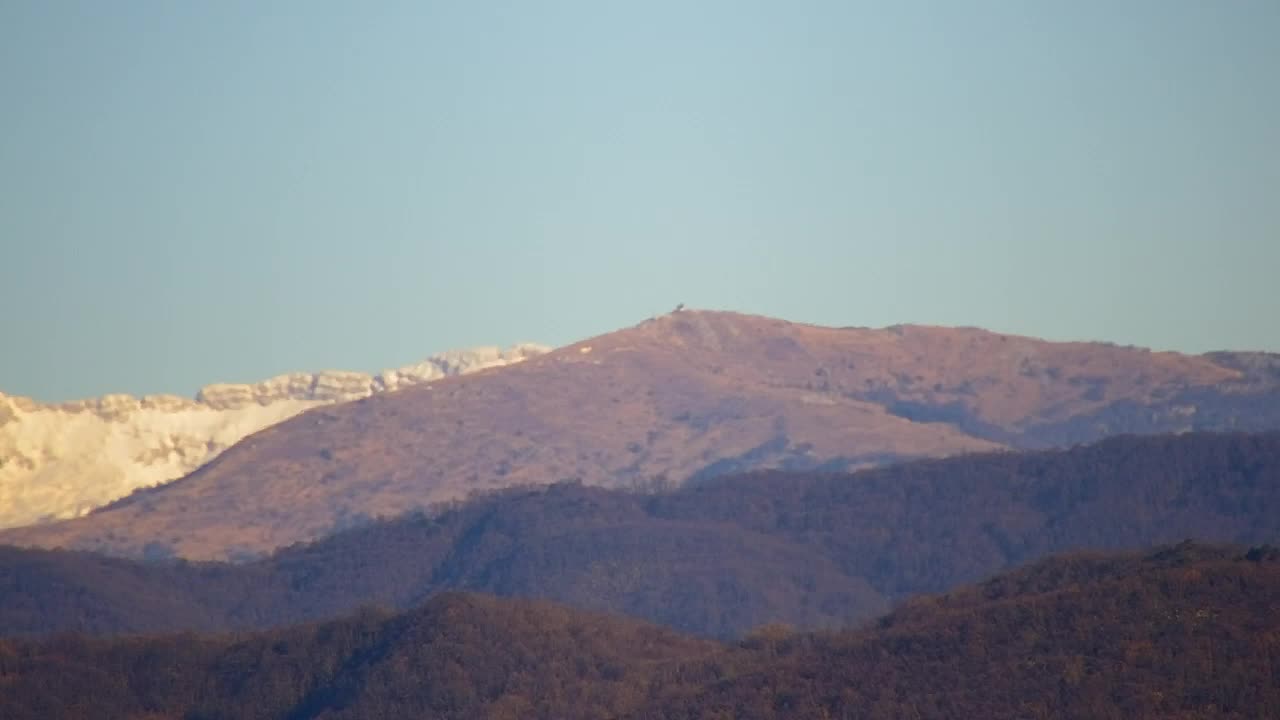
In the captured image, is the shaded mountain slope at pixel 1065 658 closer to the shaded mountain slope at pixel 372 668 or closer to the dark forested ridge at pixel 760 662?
the dark forested ridge at pixel 760 662

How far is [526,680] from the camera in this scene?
168 meters

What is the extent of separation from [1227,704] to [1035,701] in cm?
1231

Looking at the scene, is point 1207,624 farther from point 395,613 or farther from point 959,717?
point 395,613

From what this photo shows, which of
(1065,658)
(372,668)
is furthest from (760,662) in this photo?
(1065,658)

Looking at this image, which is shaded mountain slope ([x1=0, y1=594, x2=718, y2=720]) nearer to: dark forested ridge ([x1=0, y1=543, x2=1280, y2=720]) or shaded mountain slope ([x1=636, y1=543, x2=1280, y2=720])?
dark forested ridge ([x1=0, y1=543, x2=1280, y2=720])

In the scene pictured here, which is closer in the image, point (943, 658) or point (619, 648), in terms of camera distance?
point (943, 658)

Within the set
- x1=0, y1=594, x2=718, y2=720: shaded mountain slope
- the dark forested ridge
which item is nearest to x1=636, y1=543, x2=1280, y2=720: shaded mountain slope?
the dark forested ridge

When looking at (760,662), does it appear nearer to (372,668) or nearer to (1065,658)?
(372,668)

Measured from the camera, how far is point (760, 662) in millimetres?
160500

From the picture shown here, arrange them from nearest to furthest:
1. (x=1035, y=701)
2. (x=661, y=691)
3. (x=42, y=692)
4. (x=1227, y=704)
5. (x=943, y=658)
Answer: (x=1227, y=704) < (x=1035, y=701) < (x=943, y=658) < (x=661, y=691) < (x=42, y=692)

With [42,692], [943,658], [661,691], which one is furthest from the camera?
[42,692]

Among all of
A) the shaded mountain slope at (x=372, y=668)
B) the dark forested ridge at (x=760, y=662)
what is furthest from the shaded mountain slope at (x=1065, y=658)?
the shaded mountain slope at (x=372, y=668)

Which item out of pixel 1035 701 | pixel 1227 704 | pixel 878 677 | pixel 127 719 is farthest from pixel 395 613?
pixel 1227 704

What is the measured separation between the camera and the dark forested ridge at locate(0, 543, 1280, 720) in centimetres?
13034
